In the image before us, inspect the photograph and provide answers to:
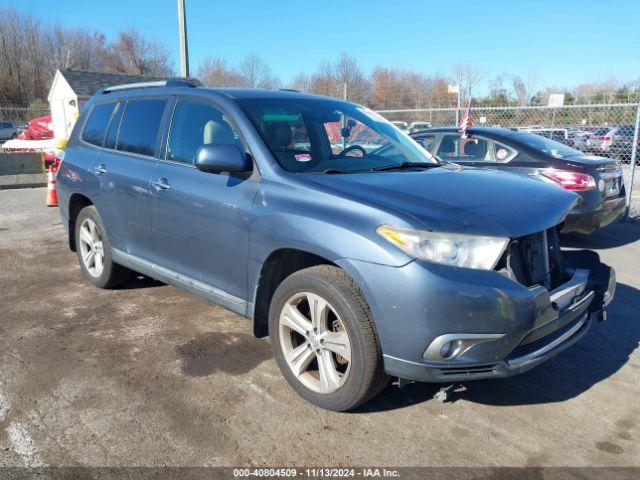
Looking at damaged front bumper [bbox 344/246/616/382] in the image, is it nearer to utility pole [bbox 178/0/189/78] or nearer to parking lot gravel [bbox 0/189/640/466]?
parking lot gravel [bbox 0/189/640/466]

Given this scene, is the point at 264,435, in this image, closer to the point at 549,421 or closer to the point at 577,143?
the point at 549,421

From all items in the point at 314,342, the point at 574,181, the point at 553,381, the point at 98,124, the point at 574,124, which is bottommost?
the point at 553,381

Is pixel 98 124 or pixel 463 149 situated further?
pixel 463 149

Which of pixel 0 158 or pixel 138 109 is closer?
pixel 138 109

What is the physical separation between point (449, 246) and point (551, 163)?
4.89 m

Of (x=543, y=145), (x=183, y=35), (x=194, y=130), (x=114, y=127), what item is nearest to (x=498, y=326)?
(x=194, y=130)

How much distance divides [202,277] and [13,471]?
160cm

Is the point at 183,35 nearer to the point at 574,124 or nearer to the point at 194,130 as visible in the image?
the point at 194,130

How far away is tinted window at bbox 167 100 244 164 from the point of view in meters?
3.59

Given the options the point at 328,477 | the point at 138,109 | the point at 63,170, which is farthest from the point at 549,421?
the point at 63,170

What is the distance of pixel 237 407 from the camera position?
9.93ft

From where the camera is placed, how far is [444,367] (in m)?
2.53

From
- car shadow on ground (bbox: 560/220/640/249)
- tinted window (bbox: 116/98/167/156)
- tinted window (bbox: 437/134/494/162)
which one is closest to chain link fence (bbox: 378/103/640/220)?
car shadow on ground (bbox: 560/220/640/249)

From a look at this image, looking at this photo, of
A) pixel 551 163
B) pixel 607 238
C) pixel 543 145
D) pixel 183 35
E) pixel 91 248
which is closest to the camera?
pixel 91 248
